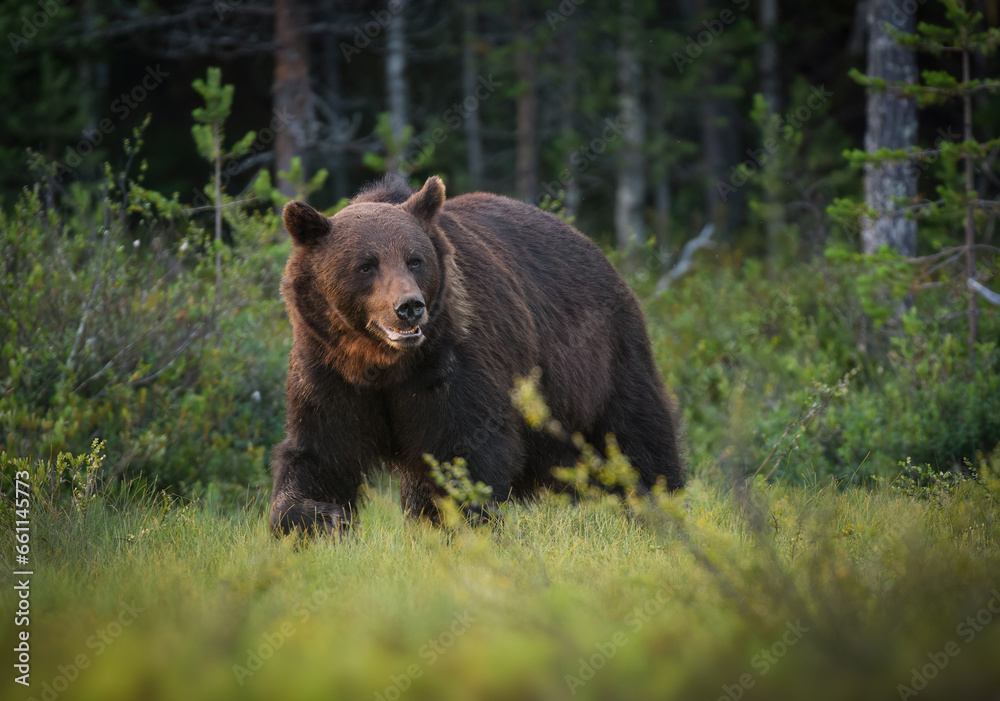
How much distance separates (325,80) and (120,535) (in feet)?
61.8

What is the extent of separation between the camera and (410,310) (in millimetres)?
4004

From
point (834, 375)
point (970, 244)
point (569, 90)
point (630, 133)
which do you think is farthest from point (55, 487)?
point (569, 90)

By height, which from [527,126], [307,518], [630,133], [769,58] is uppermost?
[769,58]

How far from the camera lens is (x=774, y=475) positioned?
6.24 metres

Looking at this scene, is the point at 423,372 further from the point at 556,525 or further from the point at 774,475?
the point at 774,475

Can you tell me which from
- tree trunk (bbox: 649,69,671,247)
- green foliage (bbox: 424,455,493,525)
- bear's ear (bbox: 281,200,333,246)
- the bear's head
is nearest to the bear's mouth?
the bear's head

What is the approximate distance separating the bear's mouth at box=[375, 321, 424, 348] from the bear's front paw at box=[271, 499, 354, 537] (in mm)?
851

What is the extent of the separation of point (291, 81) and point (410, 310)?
406 inches

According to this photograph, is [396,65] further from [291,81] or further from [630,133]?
[630,133]

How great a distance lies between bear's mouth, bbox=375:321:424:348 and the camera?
13.2 ft

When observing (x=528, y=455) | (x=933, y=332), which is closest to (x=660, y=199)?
(x=933, y=332)

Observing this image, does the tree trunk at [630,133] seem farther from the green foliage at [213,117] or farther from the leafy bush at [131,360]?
the leafy bush at [131,360]

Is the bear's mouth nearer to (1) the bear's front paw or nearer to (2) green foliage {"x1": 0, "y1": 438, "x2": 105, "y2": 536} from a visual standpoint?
(1) the bear's front paw

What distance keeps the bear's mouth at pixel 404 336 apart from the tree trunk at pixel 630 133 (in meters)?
11.8
